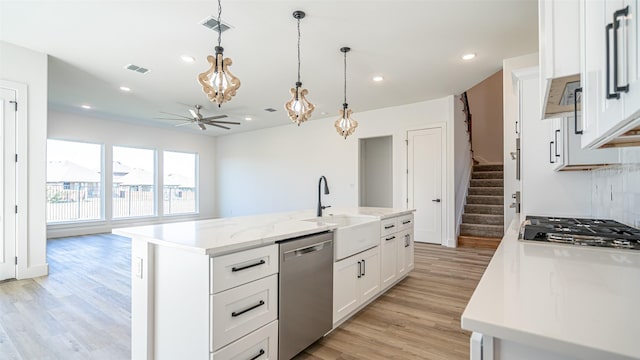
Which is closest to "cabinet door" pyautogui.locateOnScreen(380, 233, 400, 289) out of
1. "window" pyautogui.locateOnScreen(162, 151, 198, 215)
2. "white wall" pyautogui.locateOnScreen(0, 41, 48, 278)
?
"white wall" pyautogui.locateOnScreen(0, 41, 48, 278)

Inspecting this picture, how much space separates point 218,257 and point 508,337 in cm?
125

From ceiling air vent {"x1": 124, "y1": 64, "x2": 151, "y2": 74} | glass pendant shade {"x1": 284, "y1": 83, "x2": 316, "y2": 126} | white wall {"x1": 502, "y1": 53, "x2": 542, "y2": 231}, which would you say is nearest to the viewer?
glass pendant shade {"x1": 284, "y1": 83, "x2": 316, "y2": 126}

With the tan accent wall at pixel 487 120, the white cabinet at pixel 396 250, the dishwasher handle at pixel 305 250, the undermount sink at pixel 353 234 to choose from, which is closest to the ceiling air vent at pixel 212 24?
the undermount sink at pixel 353 234

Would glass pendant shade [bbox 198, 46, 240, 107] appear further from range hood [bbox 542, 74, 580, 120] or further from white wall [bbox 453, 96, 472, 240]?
white wall [bbox 453, 96, 472, 240]

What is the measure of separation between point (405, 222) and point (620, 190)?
77.0 inches

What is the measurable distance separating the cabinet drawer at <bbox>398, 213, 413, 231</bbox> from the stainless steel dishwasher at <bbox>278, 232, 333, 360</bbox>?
1.44 m

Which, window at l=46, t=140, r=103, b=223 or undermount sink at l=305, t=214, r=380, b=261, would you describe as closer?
undermount sink at l=305, t=214, r=380, b=261

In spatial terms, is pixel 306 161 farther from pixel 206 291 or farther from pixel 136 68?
pixel 206 291

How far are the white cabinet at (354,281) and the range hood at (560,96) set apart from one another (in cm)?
164

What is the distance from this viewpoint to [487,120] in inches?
320

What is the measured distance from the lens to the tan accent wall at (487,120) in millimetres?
7969

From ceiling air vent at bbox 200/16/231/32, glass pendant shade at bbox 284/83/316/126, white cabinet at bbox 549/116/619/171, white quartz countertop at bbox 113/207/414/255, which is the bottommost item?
white quartz countertop at bbox 113/207/414/255

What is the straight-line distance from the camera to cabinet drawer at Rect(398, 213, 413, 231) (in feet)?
11.1

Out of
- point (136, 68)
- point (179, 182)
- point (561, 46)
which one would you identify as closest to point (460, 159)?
point (561, 46)
